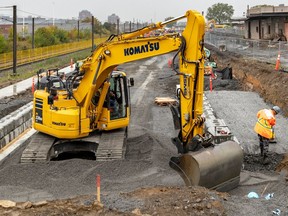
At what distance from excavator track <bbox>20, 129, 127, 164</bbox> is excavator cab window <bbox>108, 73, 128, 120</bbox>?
1.94 feet

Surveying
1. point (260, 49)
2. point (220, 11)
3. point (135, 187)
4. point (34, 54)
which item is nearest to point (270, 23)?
point (260, 49)

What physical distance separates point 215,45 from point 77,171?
41.0 m

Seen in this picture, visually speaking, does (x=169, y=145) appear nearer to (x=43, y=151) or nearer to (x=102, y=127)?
(x=102, y=127)

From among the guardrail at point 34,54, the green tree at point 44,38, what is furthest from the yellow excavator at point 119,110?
the green tree at point 44,38

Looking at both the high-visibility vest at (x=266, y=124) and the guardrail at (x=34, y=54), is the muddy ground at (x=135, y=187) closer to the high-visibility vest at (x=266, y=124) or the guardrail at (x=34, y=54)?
the high-visibility vest at (x=266, y=124)

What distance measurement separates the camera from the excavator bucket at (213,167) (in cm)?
924

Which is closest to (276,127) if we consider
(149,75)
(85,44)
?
(149,75)

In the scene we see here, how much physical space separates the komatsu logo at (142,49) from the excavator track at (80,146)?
2550 millimetres

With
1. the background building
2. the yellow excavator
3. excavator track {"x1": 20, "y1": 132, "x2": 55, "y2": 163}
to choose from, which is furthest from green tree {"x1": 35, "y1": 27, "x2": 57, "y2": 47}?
excavator track {"x1": 20, "y1": 132, "x2": 55, "y2": 163}

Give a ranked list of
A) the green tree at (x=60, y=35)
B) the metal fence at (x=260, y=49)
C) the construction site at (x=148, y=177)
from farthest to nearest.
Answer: the green tree at (x=60, y=35) < the metal fence at (x=260, y=49) < the construction site at (x=148, y=177)

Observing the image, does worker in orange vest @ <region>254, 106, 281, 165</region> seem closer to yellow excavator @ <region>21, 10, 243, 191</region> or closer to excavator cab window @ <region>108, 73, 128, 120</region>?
yellow excavator @ <region>21, 10, 243, 191</region>

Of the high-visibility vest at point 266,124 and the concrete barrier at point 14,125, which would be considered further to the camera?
the concrete barrier at point 14,125

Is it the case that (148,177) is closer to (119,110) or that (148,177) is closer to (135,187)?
(135,187)

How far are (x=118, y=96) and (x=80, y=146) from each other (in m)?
1.82
